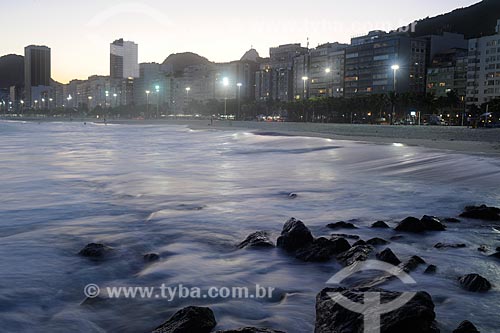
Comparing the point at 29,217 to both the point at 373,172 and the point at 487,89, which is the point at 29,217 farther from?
the point at 487,89

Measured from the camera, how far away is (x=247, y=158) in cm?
2983

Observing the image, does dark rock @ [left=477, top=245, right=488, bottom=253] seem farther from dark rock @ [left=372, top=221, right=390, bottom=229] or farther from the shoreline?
the shoreline

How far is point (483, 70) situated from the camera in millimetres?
126062

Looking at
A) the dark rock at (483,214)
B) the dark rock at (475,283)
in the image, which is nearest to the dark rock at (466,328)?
the dark rock at (475,283)

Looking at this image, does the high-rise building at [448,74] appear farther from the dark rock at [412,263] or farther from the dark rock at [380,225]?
the dark rock at [412,263]

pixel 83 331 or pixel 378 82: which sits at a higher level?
pixel 378 82

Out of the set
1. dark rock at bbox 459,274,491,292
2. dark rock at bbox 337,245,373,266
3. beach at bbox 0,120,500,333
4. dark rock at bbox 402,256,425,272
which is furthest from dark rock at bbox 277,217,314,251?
dark rock at bbox 459,274,491,292

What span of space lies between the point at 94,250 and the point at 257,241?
9.56 ft

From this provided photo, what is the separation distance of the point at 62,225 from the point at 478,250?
862 centimetres

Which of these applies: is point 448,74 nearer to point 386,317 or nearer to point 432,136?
point 432,136

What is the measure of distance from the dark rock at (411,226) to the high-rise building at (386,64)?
477 ft

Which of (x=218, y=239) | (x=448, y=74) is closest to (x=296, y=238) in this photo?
(x=218, y=239)

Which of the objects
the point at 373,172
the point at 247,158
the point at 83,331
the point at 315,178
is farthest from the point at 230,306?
the point at 247,158

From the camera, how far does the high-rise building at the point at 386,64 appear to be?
150462 mm
